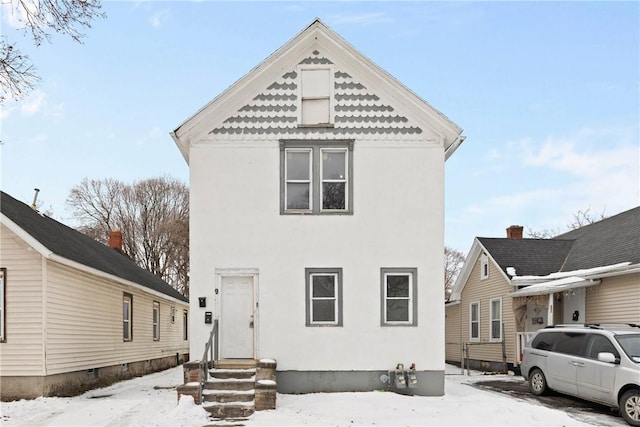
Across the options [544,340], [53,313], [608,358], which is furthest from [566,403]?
[53,313]

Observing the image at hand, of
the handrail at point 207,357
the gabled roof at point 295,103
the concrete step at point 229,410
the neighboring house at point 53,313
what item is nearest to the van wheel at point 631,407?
the gabled roof at point 295,103

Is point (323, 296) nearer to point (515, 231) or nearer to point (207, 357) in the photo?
point (207, 357)

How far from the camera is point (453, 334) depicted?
2653 cm

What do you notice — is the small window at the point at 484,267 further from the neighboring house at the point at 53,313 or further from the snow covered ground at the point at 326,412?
the neighboring house at the point at 53,313

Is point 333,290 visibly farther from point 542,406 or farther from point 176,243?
point 176,243

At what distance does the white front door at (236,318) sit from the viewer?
1348 centimetres

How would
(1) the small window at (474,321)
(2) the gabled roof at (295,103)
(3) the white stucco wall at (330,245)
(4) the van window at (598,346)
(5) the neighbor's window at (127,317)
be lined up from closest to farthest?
(4) the van window at (598,346)
(3) the white stucco wall at (330,245)
(2) the gabled roof at (295,103)
(5) the neighbor's window at (127,317)
(1) the small window at (474,321)

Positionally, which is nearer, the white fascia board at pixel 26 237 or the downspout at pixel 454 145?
the white fascia board at pixel 26 237

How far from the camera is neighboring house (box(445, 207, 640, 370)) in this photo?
1669 centimetres

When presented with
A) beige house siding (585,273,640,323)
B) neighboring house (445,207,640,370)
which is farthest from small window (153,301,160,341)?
beige house siding (585,273,640,323)

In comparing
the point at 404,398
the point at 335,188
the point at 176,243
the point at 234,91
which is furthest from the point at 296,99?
the point at 176,243

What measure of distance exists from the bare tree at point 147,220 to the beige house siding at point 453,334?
80.2ft

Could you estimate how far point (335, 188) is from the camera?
14.0 m

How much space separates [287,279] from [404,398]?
3701 mm
